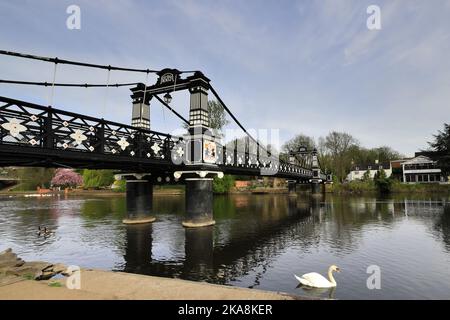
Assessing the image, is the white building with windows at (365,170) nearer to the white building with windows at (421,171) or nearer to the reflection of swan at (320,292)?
the white building with windows at (421,171)

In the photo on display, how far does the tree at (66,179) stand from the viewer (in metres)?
87.8

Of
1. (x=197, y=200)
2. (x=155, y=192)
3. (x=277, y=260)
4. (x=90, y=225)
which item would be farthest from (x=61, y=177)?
(x=277, y=260)

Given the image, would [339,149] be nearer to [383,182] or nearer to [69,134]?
[383,182]

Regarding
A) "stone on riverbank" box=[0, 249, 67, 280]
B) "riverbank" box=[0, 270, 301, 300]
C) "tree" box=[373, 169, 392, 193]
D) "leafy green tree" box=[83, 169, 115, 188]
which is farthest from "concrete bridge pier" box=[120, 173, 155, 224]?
"leafy green tree" box=[83, 169, 115, 188]

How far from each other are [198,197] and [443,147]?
6040cm

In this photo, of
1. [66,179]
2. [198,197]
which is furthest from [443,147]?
[66,179]

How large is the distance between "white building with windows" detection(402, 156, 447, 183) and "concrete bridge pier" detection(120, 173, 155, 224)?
6982cm

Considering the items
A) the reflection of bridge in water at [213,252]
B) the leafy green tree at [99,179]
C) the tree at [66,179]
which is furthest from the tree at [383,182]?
the tree at [66,179]

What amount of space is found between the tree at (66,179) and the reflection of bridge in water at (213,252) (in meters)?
76.9

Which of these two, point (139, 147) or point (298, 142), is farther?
point (298, 142)

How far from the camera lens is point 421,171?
7219 centimetres

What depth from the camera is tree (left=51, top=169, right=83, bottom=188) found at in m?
87.8
